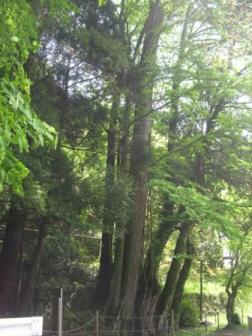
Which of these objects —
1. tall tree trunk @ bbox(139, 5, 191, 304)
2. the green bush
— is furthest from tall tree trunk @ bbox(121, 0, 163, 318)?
the green bush

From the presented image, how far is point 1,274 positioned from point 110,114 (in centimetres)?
495

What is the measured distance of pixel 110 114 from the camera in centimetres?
1189

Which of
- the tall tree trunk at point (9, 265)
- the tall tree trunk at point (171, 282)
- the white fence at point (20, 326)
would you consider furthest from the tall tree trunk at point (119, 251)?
the white fence at point (20, 326)

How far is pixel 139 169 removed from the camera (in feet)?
42.5

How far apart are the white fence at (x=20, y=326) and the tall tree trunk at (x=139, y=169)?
33.6ft

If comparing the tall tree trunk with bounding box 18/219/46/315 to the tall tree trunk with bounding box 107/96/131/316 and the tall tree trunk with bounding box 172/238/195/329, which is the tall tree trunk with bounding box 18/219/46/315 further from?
the tall tree trunk with bounding box 172/238/195/329

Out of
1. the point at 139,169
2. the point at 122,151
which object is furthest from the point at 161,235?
the point at 139,169

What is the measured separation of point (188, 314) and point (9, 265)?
1243 centimetres

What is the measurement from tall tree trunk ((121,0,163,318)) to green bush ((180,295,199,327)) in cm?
866

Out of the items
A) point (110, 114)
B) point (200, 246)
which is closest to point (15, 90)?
point (110, 114)

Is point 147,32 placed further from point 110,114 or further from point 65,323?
point 65,323

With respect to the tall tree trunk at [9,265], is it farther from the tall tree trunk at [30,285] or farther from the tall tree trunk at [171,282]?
the tall tree trunk at [171,282]

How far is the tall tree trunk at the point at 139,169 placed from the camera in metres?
12.6

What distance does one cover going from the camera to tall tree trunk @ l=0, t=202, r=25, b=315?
11.5m
